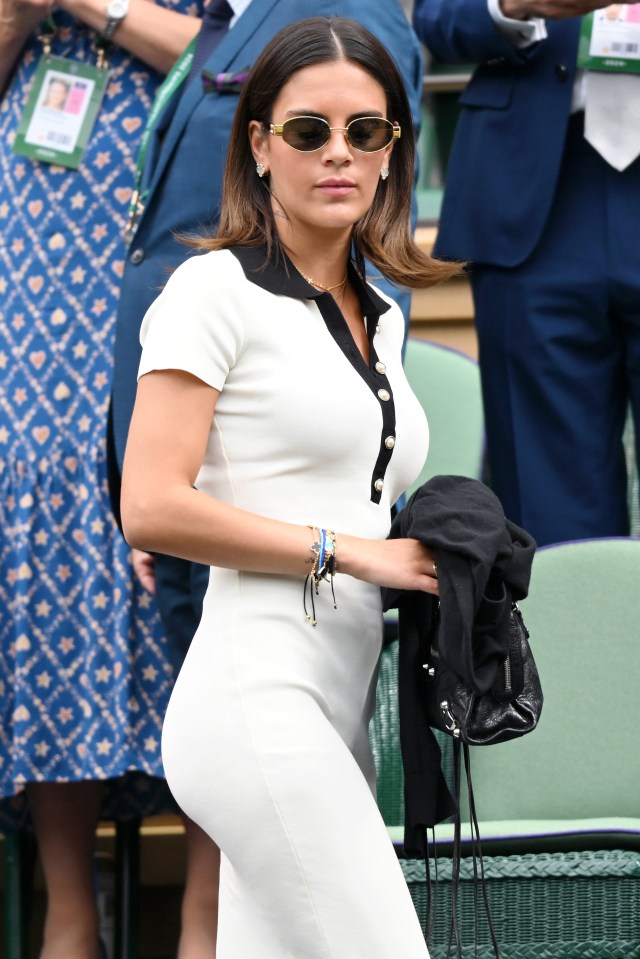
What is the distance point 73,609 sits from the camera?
321 centimetres

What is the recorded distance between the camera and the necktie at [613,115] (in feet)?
9.87

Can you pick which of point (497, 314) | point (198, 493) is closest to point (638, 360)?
point (497, 314)

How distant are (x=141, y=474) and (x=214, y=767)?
352 millimetres

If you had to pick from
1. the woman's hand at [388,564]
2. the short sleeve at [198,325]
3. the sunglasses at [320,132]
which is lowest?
the woman's hand at [388,564]

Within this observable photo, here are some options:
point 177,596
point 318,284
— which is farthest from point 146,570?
point 318,284

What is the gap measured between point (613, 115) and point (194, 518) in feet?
5.09

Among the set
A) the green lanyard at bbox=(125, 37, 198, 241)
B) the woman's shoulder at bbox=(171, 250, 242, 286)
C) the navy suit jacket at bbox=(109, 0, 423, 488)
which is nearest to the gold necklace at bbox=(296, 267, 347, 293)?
the woman's shoulder at bbox=(171, 250, 242, 286)

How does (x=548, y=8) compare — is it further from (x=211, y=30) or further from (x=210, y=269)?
(x=210, y=269)

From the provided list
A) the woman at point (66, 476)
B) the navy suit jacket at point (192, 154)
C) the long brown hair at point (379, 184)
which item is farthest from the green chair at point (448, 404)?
the long brown hair at point (379, 184)

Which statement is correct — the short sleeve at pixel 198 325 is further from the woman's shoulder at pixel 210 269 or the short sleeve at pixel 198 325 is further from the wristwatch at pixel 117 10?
the wristwatch at pixel 117 10

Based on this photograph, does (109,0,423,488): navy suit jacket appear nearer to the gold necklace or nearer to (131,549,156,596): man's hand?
(131,549,156,596): man's hand

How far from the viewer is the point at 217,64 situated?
2797 mm

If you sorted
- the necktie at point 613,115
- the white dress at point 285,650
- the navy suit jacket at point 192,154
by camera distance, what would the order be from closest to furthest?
the white dress at point 285,650 < the navy suit jacket at point 192,154 < the necktie at point 613,115

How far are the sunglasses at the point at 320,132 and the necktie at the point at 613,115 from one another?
1.08 metres
